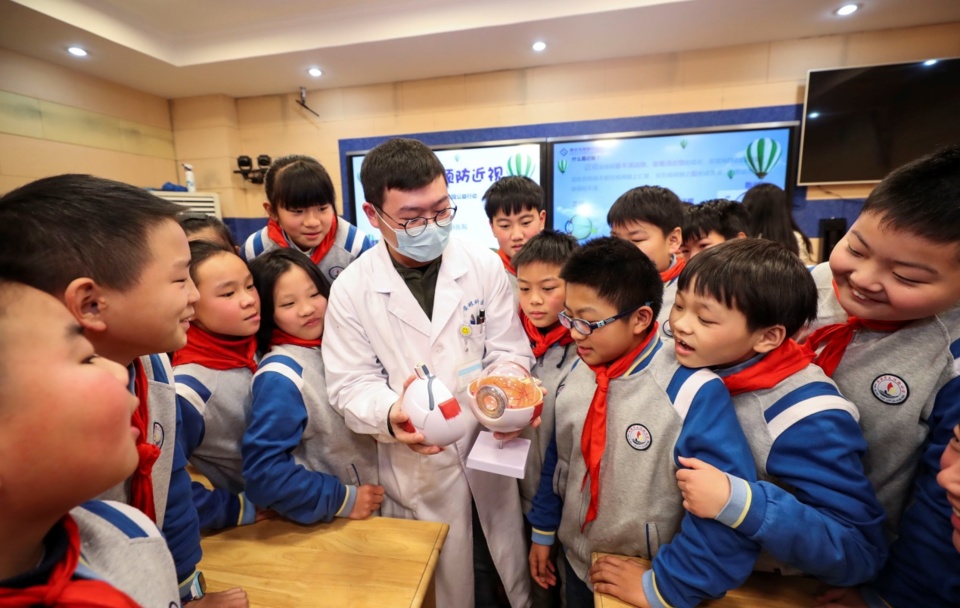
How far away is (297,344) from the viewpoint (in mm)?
1508

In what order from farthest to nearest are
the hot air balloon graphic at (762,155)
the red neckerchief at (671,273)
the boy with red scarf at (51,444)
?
the hot air balloon graphic at (762,155), the red neckerchief at (671,273), the boy with red scarf at (51,444)

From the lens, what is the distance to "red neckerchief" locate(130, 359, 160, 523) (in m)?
0.84

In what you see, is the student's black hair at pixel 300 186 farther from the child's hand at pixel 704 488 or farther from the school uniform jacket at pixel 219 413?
the child's hand at pixel 704 488

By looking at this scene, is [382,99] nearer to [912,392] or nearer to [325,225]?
[325,225]

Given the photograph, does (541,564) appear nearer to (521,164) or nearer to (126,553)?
(126,553)

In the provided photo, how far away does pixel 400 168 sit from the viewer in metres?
1.41

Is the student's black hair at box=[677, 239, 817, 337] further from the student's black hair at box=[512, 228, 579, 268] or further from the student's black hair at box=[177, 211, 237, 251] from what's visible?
the student's black hair at box=[177, 211, 237, 251]

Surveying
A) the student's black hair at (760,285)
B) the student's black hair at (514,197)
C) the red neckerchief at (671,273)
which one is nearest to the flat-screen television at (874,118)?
the red neckerchief at (671,273)

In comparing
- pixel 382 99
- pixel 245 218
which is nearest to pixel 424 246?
pixel 382 99

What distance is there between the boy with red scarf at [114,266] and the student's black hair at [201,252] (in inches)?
19.1

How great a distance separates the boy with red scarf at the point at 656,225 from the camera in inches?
77.1

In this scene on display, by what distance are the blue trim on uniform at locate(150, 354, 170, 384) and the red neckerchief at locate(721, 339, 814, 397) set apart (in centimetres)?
144

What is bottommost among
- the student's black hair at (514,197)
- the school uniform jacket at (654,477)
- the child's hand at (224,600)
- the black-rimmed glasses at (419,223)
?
the child's hand at (224,600)

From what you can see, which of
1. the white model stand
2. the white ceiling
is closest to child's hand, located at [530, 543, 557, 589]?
the white model stand
